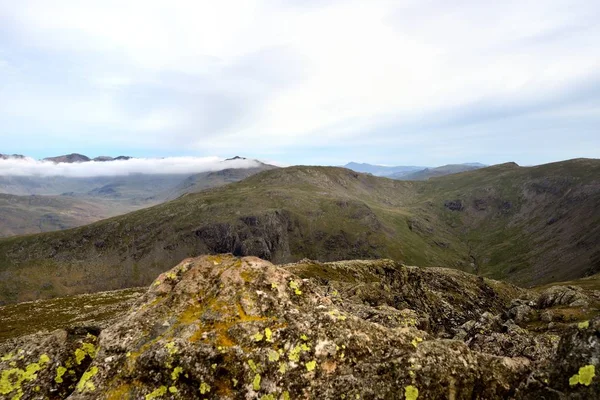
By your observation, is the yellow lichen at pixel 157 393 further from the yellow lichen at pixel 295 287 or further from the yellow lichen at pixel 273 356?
the yellow lichen at pixel 295 287

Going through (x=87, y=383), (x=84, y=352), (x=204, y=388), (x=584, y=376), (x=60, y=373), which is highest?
(x=584, y=376)

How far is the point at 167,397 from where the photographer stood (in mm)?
13570

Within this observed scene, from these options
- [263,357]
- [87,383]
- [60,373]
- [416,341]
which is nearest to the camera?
[87,383]

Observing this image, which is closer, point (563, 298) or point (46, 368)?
point (46, 368)

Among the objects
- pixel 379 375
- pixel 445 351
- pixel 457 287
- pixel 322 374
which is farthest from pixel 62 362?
pixel 457 287

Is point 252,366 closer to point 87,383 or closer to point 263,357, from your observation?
point 263,357

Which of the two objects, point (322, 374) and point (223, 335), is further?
point (223, 335)

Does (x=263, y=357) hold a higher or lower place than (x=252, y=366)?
higher

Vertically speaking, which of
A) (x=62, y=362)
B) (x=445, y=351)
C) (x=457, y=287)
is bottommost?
(x=457, y=287)

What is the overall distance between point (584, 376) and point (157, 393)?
15.3 m

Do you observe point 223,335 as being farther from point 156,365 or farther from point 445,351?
point 445,351

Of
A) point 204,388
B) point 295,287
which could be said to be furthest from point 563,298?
point 204,388

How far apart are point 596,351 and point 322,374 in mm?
9444

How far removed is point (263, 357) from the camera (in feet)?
47.5
